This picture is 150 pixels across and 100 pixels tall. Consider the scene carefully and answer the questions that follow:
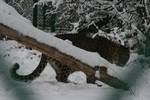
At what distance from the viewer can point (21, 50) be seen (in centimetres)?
1254

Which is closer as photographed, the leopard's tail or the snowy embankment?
the snowy embankment

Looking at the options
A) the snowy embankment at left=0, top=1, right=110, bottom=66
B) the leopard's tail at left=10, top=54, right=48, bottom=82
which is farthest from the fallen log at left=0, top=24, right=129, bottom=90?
the leopard's tail at left=10, top=54, right=48, bottom=82

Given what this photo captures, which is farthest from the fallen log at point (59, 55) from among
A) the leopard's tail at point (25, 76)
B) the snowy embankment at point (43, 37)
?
the leopard's tail at point (25, 76)

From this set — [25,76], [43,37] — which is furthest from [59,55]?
[25,76]

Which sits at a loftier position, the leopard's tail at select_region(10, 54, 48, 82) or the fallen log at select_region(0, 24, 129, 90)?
the fallen log at select_region(0, 24, 129, 90)

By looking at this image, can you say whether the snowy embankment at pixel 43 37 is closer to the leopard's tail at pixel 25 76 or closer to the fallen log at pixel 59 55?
the fallen log at pixel 59 55

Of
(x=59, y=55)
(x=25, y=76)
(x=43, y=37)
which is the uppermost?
(x=43, y=37)

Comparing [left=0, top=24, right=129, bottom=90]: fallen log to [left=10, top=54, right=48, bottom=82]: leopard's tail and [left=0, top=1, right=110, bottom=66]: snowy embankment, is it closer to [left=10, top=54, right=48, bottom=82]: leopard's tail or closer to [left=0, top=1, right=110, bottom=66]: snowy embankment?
[left=0, top=1, right=110, bottom=66]: snowy embankment

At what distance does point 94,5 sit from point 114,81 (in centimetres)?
515

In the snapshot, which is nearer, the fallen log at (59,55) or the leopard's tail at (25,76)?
the fallen log at (59,55)

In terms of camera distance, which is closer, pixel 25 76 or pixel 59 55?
pixel 59 55

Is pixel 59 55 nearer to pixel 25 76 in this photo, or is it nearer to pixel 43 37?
pixel 43 37

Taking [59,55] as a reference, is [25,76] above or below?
below

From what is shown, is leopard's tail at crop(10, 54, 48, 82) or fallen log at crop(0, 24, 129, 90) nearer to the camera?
fallen log at crop(0, 24, 129, 90)
